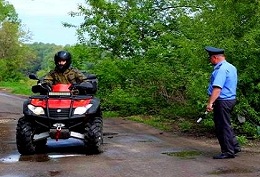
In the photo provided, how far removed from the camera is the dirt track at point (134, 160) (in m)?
7.24

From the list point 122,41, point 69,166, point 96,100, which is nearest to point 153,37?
point 122,41

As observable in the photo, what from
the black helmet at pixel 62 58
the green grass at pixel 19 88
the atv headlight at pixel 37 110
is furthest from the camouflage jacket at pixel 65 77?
the green grass at pixel 19 88

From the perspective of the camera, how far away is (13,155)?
9.16 meters

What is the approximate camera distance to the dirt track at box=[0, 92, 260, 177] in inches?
285

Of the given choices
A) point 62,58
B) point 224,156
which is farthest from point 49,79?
point 224,156

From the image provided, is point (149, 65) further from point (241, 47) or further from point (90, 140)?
point (90, 140)

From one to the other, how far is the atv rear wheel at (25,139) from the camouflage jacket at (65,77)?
41.8 inches

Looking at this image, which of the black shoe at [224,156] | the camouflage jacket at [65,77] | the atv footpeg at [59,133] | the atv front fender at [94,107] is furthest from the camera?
the camouflage jacket at [65,77]

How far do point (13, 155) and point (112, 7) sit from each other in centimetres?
1050

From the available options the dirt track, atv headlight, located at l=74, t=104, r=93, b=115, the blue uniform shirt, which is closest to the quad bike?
atv headlight, located at l=74, t=104, r=93, b=115

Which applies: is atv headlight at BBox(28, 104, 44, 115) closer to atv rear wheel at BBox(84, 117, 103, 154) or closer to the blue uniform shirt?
atv rear wheel at BBox(84, 117, 103, 154)

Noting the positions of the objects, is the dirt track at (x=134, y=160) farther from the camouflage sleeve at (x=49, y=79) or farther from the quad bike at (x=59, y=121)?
the camouflage sleeve at (x=49, y=79)

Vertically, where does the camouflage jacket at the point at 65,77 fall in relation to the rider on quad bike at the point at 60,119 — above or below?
above

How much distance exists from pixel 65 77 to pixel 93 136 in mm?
1462
